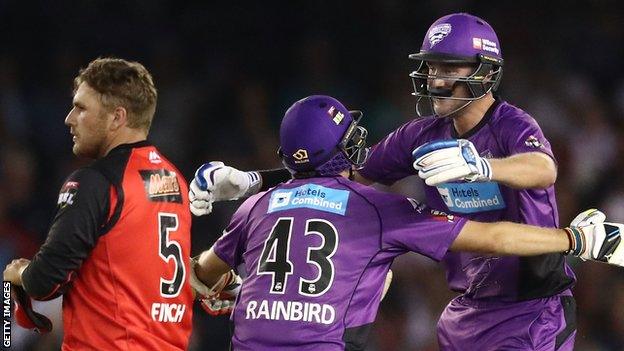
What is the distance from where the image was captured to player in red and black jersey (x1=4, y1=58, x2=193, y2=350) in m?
4.52

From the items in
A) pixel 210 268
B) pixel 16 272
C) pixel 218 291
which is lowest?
pixel 218 291

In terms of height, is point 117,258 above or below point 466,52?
below

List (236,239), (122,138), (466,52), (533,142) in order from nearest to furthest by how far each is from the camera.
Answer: (122,138) < (236,239) < (533,142) < (466,52)

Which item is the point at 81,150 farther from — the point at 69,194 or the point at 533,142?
the point at 533,142

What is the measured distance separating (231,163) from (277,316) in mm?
5197

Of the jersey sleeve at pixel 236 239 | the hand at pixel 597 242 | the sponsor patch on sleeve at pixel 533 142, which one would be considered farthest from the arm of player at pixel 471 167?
the jersey sleeve at pixel 236 239

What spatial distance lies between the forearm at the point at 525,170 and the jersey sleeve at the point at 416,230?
337 millimetres

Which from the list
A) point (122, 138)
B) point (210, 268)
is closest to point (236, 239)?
point (210, 268)

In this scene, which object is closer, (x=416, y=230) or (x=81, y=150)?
(x=416, y=230)

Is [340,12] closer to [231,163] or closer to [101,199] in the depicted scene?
[231,163]

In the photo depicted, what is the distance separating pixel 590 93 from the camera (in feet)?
32.4

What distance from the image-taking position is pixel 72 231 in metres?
4.47

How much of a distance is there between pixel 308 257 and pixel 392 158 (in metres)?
1.42

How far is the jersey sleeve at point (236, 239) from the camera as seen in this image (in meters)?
4.93
